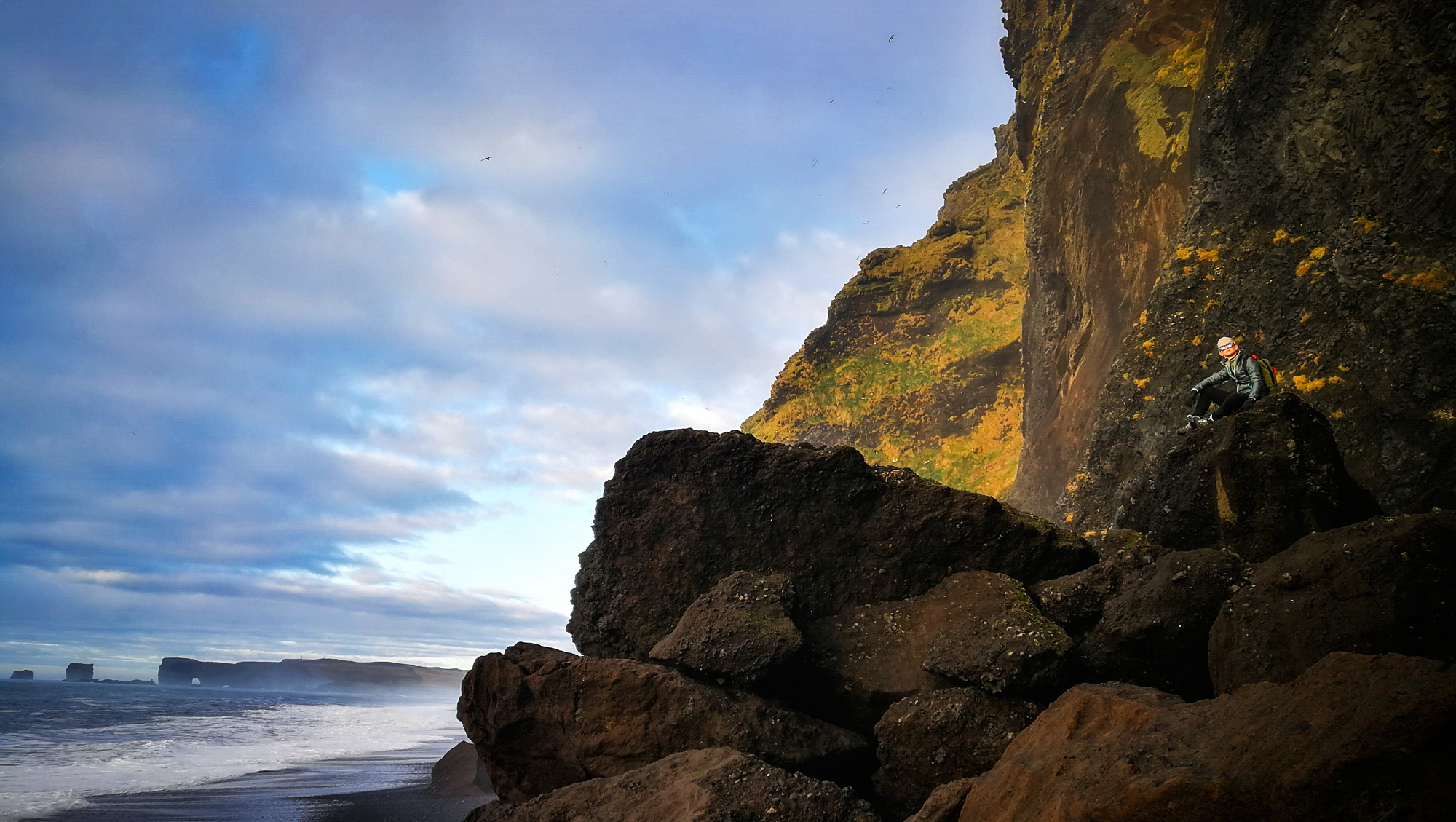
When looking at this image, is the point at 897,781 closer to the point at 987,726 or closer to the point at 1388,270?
the point at 987,726

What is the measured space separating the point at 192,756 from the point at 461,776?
10659 millimetres

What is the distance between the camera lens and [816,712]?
7594mm

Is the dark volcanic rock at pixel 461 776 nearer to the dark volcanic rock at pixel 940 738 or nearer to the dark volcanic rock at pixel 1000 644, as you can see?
the dark volcanic rock at pixel 940 738

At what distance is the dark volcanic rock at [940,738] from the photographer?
20.3 ft

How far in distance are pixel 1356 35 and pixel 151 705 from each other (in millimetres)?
62112

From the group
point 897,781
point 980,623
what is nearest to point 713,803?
point 897,781

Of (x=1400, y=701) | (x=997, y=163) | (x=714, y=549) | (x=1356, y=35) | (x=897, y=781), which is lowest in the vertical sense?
(x=897, y=781)

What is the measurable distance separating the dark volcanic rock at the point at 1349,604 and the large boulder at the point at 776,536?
3242 millimetres

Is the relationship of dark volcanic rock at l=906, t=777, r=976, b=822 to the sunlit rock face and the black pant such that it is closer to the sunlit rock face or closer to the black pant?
the black pant

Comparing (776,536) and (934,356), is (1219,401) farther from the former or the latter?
(934,356)

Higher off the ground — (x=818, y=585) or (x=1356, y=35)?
(x=1356, y=35)

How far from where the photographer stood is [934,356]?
38.0 metres

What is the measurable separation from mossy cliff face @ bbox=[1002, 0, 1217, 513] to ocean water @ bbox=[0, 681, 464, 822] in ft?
60.9

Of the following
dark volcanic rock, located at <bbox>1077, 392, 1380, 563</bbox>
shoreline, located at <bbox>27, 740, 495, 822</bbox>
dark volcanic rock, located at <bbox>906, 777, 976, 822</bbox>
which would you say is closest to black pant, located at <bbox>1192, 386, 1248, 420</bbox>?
dark volcanic rock, located at <bbox>1077, 392, 1380, 563</bbox>
